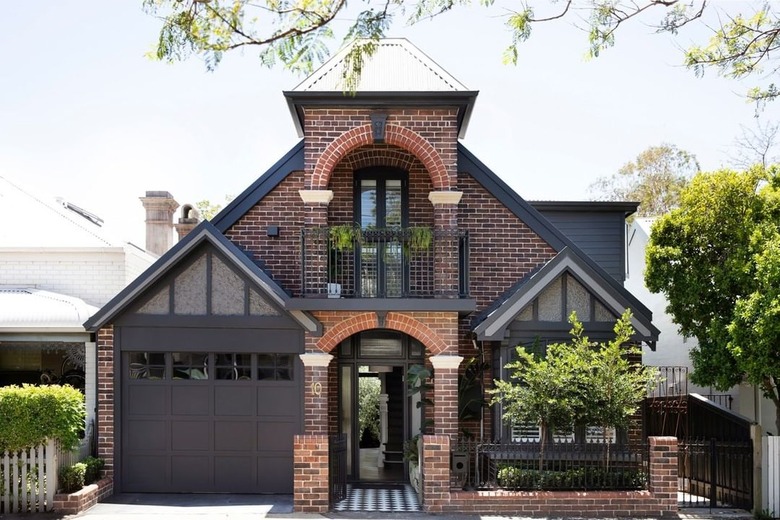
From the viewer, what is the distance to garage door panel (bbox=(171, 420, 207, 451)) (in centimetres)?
1579

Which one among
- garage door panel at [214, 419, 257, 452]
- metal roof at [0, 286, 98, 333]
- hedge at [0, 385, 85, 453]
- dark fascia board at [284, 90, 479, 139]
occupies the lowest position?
garage door panel at [214, 419, 257, 452]

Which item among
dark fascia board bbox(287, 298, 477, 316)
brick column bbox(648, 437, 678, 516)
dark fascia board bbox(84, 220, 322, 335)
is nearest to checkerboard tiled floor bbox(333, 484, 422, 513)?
dark fascia board bbox(84, 220, 322, 335)

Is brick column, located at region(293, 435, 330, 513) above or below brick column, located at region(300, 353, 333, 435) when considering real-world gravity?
below

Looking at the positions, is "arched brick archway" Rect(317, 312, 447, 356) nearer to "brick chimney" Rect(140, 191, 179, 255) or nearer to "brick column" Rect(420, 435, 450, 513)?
"brick column" Rect(420, 435, 450, 513)

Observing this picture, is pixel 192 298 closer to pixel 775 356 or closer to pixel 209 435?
pixel 209 435

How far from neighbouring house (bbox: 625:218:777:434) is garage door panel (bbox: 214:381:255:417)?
27.1 feet

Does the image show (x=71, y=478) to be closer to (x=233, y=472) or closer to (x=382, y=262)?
(x=233, y=472)

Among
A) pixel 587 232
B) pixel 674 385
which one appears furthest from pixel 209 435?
pixel 674 385

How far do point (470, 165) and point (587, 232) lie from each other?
13.2 feet

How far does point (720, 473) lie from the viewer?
611 inches

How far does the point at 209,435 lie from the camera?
1578 centimetres

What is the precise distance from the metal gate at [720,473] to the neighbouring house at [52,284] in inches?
405

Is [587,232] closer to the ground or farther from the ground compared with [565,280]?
farther from the ground

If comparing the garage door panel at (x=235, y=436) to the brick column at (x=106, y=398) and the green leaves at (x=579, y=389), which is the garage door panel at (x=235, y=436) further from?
the green leaves at (x=579, y=389)
